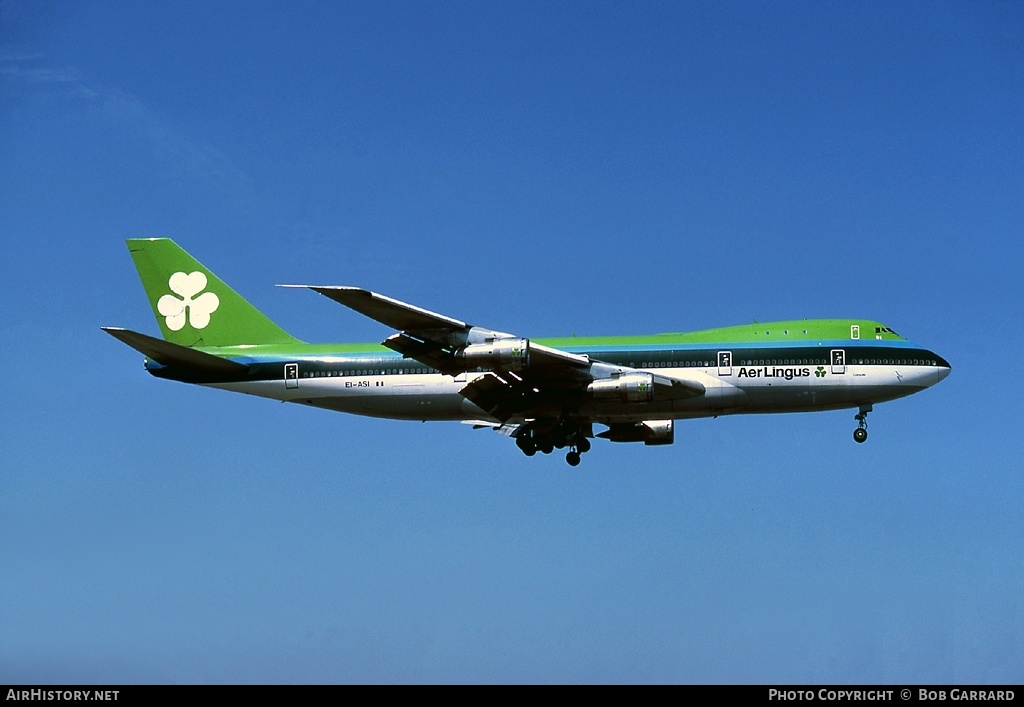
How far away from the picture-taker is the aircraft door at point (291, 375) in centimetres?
5866

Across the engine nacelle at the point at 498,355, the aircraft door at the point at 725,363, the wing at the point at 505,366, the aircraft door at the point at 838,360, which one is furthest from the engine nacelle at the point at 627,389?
the aircraft door at the point at 838,360

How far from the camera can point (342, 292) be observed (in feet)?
160

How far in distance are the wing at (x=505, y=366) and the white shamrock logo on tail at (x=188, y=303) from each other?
543 inches

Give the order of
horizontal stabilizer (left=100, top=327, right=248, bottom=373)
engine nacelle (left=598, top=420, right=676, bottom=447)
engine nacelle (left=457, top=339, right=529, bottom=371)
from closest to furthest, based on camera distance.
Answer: engine nacelle (left=457, top=339, right=529, bottom=371), horizontal stabilizer (left=100, top=327, right=248, bottom=373), engine nacelle (left=598, top=420, right=676, bottom=447)

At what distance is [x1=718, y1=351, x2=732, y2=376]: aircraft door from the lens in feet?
181

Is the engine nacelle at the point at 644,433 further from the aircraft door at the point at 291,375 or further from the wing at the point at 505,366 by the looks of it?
the aircraft door at the point at 291,375

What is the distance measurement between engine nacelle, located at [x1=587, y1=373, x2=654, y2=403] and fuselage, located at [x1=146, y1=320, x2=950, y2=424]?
19.2 inches

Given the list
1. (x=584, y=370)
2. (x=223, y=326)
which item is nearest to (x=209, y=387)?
(x=223, y=326)

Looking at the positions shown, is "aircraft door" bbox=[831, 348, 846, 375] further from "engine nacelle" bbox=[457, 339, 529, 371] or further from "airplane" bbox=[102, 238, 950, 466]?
"engine nacelle" bbox=[457, 339, 529, 371]

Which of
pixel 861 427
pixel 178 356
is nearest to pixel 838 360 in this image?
pixel 861 427

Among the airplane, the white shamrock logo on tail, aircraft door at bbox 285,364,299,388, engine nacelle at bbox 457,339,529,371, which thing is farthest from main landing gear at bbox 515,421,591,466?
the white shamrock logo on tail

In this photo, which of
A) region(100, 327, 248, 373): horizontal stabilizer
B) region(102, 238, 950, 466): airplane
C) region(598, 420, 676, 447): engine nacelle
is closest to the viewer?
region(102, 238, 950, 466): airplane
